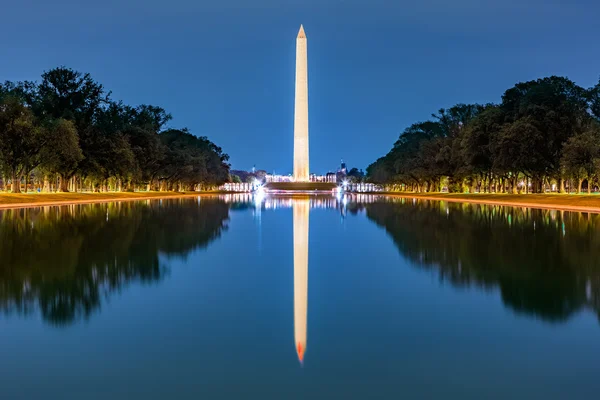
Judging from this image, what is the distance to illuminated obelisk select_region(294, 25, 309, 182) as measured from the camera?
8650 centimetres

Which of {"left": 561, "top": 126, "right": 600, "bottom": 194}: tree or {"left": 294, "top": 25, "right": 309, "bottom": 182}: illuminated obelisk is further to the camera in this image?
{"left": 294, "top": 25, "right": 309, "bottom": 182}: illuminated obelisk

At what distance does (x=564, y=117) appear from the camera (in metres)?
45.9

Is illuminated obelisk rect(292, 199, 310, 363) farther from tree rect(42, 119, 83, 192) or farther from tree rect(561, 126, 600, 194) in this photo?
tree rect(42, 119, 83, 192)

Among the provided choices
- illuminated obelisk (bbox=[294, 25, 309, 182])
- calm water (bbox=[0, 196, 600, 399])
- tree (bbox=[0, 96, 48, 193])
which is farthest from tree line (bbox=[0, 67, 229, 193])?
calm water (bbox=[0, 196, 600, 399])

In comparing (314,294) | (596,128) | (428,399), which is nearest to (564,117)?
(596,128)

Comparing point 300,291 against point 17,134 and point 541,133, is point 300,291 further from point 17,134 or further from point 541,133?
point 541,133

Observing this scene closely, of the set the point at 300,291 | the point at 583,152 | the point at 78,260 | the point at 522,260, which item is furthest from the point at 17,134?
the point at 583,152

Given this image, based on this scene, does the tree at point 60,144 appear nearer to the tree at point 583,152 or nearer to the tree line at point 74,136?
the tree line at point 74,136

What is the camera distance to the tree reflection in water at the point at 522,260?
8836 millimetres

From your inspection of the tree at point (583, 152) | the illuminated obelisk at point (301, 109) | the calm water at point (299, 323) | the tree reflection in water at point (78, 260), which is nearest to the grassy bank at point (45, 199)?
the tree reflection in water at point (78, 260)

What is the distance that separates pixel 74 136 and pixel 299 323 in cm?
4280

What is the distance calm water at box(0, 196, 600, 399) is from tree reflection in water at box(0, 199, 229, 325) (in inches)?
2.6

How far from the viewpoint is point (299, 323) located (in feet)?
24.8

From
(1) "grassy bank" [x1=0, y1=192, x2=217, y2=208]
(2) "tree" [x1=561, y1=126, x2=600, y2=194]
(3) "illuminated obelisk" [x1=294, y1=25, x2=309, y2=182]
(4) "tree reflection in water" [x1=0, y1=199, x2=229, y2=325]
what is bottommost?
(4) "tree reflection in water" [x1=0, y1=199, x2=229, y2=325]
